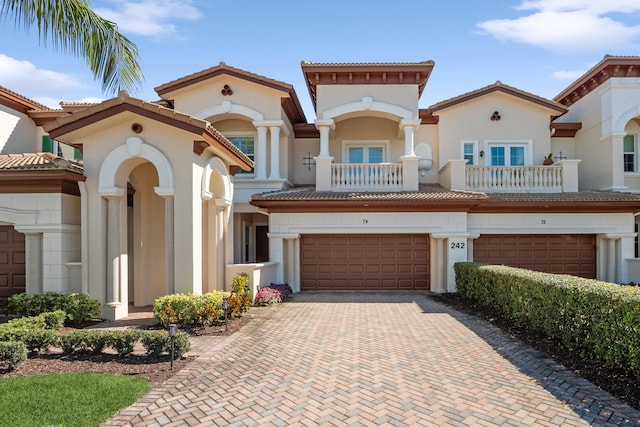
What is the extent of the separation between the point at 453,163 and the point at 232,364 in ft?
39.9

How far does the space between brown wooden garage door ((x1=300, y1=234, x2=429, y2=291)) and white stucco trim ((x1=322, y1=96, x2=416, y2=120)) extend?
17.0ft

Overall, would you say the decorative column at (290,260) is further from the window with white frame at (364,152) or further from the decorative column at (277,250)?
the window with white frame at (364,152)

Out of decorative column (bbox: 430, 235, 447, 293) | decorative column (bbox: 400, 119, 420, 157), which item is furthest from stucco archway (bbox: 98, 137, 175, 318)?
decorative column (bbox: 400, 119, 420, 157)

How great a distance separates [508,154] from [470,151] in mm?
1691

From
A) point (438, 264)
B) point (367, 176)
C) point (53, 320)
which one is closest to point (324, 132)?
point (367, 176)

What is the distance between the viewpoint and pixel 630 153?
17109mm

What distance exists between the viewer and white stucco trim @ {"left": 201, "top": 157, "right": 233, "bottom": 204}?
→ 33.7 feet

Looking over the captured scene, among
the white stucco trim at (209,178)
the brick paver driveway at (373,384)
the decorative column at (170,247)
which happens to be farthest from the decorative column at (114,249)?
the brick paver driveway at (373,384)

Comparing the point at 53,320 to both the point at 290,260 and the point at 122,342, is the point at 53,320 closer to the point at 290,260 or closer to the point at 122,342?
the point at 122,342

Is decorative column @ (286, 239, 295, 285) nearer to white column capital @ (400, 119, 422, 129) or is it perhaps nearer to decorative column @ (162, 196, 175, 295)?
decorative column @ (162, 196, 175, 295)

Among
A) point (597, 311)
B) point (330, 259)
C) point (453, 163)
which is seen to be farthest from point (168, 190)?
point (453, 163)

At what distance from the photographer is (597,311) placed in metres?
6.21

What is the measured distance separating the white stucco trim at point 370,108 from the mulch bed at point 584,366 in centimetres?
913

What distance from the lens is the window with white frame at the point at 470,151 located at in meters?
17.5
